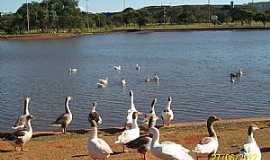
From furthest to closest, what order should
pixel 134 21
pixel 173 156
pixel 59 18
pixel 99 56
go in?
pixel 134 21
pixel 59 18
pixel 99 56
pixel 173 156

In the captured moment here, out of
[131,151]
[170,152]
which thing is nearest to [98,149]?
[170,152]

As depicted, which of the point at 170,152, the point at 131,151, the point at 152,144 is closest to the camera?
the point at 170,152

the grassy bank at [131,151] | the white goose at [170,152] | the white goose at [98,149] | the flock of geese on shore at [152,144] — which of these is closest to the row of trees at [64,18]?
the grassy bank at [131,151]

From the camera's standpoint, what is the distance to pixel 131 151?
48.6 ft

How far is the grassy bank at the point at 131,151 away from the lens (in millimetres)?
14445

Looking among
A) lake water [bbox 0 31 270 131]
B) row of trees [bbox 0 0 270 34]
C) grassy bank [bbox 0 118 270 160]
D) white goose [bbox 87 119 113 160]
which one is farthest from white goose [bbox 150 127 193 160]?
row of trees [bbox 0 0 270 34]

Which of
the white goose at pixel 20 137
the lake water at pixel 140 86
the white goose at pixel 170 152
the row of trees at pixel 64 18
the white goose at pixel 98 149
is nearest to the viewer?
the white goose at pixel 170 152

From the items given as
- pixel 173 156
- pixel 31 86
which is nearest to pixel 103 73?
pixel 31 86

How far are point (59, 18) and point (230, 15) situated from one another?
54.0 metres

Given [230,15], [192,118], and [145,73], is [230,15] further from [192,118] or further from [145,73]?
[192,118]

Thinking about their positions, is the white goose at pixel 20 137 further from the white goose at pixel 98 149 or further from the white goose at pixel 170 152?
the white goose at pixel 170 152

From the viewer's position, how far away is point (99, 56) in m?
60.9

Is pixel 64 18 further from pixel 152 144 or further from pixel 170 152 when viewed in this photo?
pixel 170 152

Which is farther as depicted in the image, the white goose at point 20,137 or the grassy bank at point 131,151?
the white goose at point 20,137
